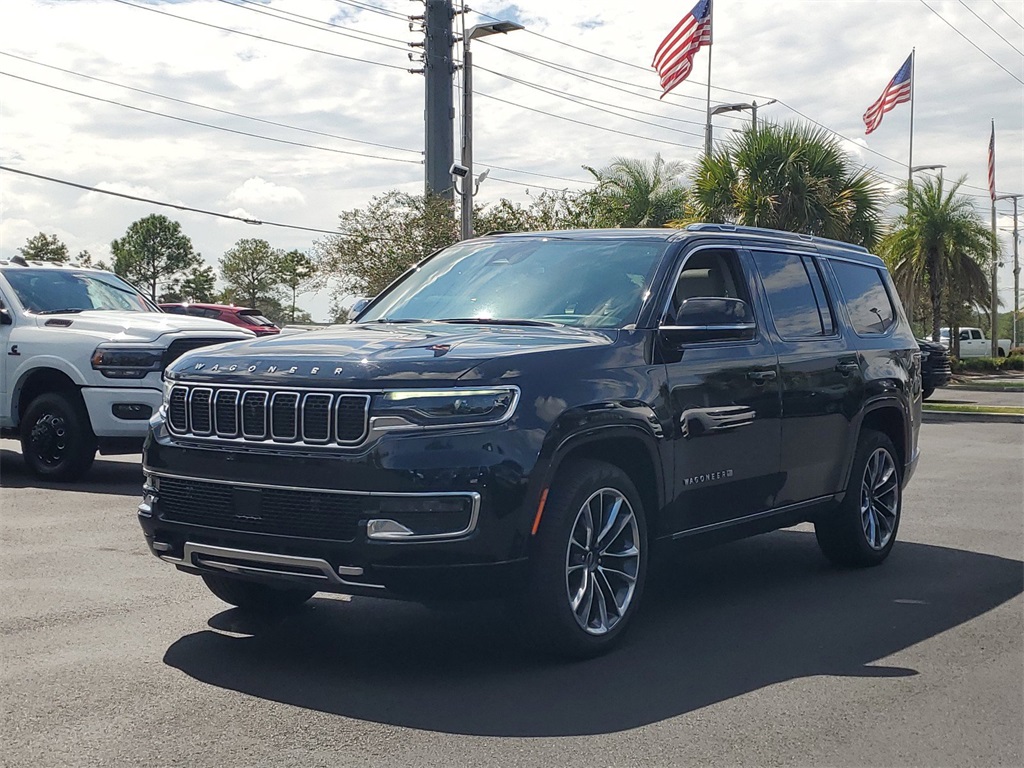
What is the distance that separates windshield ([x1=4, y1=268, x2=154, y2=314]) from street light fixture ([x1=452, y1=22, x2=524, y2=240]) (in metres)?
12.0

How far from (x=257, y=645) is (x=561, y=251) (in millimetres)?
2543

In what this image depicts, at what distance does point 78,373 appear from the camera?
10984mm

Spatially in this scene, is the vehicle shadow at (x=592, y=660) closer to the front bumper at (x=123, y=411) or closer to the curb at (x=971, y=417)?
the front bumper at (x=123, y=411)

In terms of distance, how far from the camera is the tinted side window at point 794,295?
7172 mm

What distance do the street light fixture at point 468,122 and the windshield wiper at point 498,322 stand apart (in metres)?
17.9

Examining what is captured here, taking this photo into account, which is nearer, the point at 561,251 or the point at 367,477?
the point at 367,477

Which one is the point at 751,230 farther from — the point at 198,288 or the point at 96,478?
the point at 198,288

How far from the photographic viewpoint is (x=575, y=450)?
5496 millimetres

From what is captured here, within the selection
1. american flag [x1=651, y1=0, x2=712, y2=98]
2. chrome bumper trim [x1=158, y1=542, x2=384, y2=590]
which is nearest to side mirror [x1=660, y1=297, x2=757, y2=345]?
chrome bumper trim [x1=158, y1=542, x2=384, y2=590]

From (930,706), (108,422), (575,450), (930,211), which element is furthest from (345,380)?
(930,211)

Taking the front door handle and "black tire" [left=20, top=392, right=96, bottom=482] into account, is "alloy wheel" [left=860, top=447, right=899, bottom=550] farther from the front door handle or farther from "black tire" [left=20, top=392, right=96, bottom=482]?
"black tire" [left=20, top=392, right=96, bottom=482]

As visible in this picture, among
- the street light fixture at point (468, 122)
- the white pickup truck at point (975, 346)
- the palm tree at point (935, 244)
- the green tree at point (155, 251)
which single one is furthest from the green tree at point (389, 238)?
the green tree at point (155, 251)

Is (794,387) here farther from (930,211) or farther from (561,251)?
(930,211)

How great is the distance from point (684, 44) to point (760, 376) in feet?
83.6
